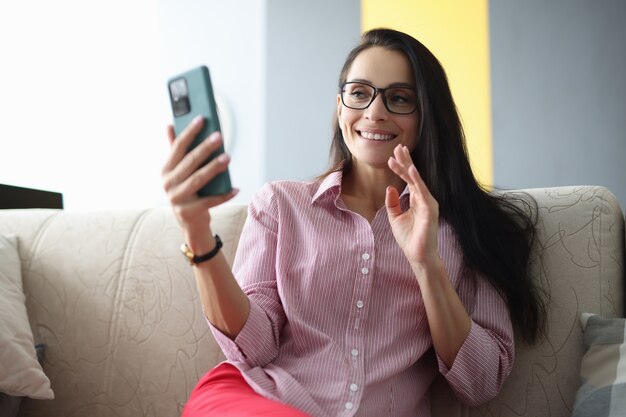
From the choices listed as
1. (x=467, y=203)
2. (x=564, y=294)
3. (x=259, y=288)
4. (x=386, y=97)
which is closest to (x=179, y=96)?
(x=259, y=288)

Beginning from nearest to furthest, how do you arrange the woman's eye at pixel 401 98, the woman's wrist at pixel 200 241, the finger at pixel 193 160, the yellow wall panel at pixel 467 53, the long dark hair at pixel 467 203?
the finger at pixel 193 160, the woman's wrist at pixel 200 241, the long dark hair at pixel 467 203, the woman's eye at pixel 401 98, the yellow wall panel at pixel 467 53

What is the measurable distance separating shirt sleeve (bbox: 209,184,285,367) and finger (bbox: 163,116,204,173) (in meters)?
0.36

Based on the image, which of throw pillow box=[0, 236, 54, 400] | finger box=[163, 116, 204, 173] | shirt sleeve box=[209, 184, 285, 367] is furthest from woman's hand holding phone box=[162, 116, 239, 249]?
throw pillow box=[0, 236, 54, 400]

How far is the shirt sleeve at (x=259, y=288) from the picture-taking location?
122 centimetres

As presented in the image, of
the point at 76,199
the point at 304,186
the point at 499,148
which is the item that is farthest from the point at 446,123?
the point at 76,199

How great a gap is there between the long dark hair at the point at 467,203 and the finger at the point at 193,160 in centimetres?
60

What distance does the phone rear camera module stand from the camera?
982mm

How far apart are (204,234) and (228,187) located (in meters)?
0.13

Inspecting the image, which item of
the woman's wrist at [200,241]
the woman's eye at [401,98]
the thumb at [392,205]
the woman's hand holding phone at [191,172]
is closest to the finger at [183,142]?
the woman's hand holding phone at [191,172]

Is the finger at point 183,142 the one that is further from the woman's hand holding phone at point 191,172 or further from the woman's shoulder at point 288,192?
the woman's shoulder at point 288,192

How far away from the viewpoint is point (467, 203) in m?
1.39

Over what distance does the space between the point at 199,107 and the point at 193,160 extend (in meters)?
0.08

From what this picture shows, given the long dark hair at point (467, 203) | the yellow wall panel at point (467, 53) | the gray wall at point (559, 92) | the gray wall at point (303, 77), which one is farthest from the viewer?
the gray wall at point (303, 77)

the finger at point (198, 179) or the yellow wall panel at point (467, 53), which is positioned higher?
the yellow wall panel at point (467, 53)
